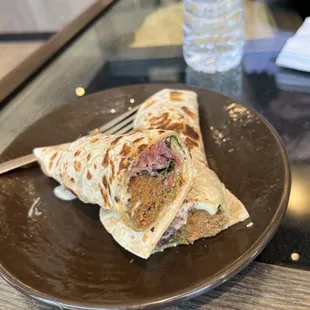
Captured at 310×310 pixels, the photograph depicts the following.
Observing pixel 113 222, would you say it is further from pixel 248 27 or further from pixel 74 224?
pixel 248 27

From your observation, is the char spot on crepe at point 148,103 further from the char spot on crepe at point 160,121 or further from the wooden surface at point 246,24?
the wooden surface at point 246,24

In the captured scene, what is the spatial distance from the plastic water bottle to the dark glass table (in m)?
0.05

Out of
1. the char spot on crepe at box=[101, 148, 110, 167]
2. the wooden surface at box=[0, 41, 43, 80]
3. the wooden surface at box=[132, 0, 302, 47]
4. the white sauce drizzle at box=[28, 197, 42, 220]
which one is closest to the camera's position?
the char spot on crepe at box=[101, 148, 110, 167]

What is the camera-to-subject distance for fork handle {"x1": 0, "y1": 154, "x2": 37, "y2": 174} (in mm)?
968

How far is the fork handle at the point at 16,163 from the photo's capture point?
38.1 inches

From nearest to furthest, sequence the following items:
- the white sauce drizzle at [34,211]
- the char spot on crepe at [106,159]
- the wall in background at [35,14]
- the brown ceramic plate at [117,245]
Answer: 1. the brown ceramic plate at [117,245]
2. the char spot on crepe at [106,159]
3. the white sauce drizzle at [34,211]
4. the wall in background at [35,14]

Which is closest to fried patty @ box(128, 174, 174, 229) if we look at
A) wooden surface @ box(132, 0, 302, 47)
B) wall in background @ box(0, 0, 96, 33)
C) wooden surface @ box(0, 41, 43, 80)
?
wooden surface @ box(132, 0, 302, 47)

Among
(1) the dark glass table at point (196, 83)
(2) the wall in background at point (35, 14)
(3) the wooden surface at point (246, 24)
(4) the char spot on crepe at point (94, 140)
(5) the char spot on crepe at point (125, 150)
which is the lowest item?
(2) the wall in background at point (35, 14)

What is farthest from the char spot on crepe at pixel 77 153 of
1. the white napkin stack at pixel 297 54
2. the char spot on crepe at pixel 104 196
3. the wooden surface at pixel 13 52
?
the wooden surface at pixel 13 52

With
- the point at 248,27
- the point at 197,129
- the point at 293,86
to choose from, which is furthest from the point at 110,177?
the point at 248,27

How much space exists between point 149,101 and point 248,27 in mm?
831

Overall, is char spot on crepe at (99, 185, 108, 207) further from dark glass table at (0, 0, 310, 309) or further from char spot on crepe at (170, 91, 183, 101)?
char spot on crepe at (170, 91, 183, 101)

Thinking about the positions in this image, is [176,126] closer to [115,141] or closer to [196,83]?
[115,141]

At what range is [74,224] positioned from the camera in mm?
856
